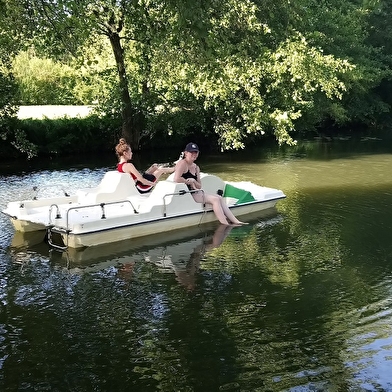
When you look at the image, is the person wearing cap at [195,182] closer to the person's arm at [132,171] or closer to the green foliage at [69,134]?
the person's arm at [132,171]

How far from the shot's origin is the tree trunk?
18.5 metres

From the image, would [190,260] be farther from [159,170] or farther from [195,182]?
[159,170]

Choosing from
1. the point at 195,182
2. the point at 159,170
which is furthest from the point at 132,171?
the point at 195,182

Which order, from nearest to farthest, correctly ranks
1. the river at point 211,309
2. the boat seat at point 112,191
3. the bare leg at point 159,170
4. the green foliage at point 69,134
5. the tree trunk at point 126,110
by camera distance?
1. the river at point 211,309
2. the boat seat at point 112,191
3. the bare leg at point 159,170
4. the tree trunk at point 126,110
5. the green foliage at point 69,134

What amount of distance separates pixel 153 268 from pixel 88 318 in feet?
6.08

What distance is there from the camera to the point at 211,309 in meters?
6.30

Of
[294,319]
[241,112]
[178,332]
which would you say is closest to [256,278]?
[294,319]

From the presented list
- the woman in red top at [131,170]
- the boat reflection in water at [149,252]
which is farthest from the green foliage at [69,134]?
the boat reflection in water at [149,252]

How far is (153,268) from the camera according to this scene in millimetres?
7809

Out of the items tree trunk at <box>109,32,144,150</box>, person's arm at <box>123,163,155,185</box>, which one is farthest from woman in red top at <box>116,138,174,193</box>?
tree trunk at <box>109,32,144,150</box>

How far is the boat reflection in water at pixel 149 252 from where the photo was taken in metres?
7.77

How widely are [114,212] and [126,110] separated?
11.2 m

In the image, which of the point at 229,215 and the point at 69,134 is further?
the point at 69,134

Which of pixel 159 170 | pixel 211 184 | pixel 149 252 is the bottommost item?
pixel 149 252
